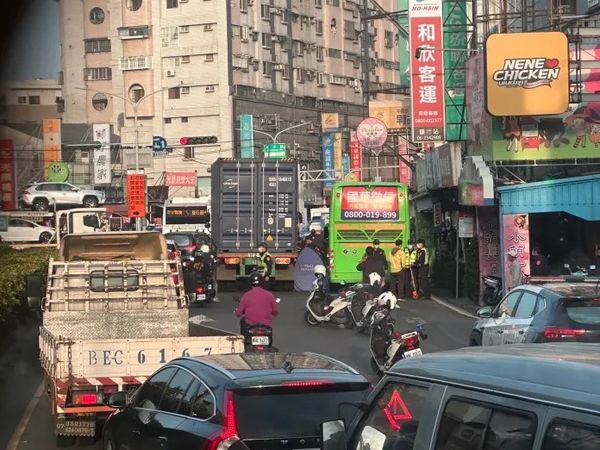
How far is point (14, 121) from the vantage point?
225 feet

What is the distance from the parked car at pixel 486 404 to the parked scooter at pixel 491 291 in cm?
1989

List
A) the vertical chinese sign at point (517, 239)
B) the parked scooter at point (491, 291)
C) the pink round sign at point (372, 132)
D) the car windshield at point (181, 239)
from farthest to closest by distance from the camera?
1. the pink round sign at point (372, 132)
2. the car windshield at point (181, 239)
3. the parked scooter at point (491, 291)
4. the vertical chinese sign at point (517, 239)

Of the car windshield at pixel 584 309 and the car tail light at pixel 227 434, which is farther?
the car windshield at pixel 584 309

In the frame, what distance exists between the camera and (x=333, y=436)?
496 centimetres

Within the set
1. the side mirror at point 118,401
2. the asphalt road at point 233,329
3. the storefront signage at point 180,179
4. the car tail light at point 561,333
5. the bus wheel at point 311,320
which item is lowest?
the asphalt road at point 233,329

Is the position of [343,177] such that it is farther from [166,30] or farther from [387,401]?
[387,401]

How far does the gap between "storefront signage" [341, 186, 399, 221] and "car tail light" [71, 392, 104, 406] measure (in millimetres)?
19431

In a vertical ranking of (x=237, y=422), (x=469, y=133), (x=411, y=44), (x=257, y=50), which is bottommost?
(x=237, y=422)

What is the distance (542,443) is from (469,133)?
2706 cm

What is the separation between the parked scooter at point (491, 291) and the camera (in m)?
24.4

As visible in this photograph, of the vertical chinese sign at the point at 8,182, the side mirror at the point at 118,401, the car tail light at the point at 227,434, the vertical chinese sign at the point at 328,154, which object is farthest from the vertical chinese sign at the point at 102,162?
the car tail light at the point at 227,434

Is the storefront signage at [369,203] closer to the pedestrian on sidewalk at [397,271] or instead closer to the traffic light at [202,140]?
the pedestrian on sidewalk at [397,271]

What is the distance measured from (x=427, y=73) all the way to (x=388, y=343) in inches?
789

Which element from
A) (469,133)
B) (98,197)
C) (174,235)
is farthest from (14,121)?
(469,133)
